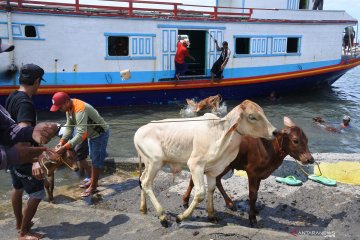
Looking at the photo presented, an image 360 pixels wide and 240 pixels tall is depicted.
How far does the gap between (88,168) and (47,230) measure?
7.70ft

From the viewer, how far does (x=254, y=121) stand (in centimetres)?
431

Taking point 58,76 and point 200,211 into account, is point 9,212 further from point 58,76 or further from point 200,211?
point 58,76

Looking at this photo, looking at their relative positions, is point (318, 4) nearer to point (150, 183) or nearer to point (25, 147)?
point (150, 183)

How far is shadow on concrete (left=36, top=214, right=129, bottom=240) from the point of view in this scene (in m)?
4.19

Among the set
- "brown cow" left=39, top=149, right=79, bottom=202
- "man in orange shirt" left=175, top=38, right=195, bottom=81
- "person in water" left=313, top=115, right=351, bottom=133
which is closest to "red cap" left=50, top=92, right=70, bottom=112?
Result: "brown cow" left=39, top=149, right=79, bottom=202

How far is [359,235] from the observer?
13.6 ft

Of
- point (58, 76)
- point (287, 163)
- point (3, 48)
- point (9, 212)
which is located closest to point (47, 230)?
point (9, 212)

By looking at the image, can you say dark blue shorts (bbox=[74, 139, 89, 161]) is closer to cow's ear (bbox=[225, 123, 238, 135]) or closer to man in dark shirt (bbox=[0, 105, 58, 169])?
cow's ear (bbox=[225, 123, 238, 135])

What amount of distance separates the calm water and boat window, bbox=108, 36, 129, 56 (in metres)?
1.82

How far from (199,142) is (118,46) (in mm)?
8807

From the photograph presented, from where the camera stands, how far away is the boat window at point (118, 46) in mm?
12461

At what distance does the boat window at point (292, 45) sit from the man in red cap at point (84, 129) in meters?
11.6

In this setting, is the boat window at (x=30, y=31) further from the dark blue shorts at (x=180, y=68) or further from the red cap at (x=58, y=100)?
the red cap at (x=58, y=100)

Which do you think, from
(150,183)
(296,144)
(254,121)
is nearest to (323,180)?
(296,144)
